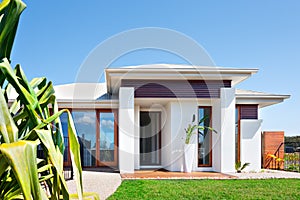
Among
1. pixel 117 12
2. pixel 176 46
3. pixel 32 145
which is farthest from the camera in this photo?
pixel 176 46

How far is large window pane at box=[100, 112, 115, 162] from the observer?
14.1 metres

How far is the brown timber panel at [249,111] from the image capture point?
13824 mm

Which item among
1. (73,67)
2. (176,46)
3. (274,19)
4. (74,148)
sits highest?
(274,19)

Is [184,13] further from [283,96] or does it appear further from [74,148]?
[74,148]

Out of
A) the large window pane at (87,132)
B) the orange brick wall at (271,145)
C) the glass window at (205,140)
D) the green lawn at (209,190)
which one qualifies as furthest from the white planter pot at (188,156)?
the orange brick wall at (271,145)

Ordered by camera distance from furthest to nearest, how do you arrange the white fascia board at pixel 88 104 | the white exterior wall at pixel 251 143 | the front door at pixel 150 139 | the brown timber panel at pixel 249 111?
the front door at pixel 150 139, the brown timber panel at pixel 249 111, the white fascia board at pixel 88 104, the white exterior wall at pixel 251 143

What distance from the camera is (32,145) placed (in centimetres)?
120

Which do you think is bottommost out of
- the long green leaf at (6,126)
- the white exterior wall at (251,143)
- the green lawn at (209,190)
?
the green lawn at (209,190)

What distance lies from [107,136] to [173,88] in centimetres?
397

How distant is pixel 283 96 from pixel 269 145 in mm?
3019

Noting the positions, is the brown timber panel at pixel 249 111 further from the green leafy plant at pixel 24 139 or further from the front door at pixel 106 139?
the green leafy plant at pixel 24 139

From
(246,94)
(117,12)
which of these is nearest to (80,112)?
(117,12)

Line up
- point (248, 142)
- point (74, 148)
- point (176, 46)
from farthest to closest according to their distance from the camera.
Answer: point (248, 142), point (176, 46), point (74, 148)

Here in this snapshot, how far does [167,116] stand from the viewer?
13750 mm
